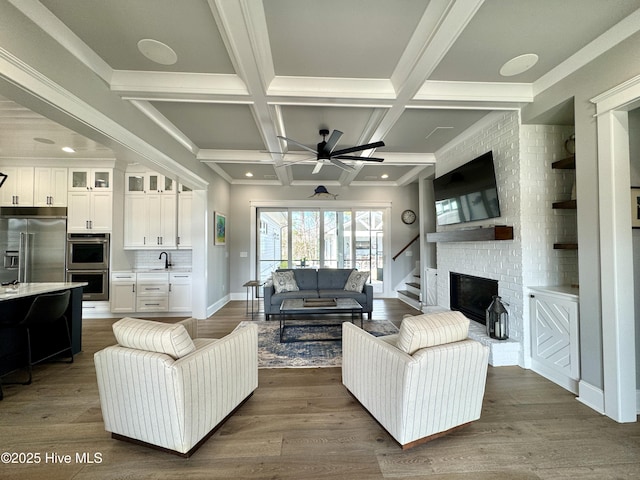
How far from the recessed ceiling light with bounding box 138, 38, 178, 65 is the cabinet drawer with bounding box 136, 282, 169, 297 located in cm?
365

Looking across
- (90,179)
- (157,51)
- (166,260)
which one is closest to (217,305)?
(166,260)

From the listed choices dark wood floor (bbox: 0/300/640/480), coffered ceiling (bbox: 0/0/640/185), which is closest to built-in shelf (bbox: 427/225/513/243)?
coffered ceiling (bbox: 0/0/640/185)

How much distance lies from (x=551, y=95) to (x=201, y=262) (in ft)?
16.5

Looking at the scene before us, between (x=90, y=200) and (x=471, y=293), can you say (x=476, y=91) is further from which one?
(x=90, y=200)

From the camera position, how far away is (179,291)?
186 inches

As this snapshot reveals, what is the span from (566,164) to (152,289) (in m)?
5.96

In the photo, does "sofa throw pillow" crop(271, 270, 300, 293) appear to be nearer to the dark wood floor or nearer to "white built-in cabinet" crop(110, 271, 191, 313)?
"white built-in cabinet" crop(110, 271, 191, 313)

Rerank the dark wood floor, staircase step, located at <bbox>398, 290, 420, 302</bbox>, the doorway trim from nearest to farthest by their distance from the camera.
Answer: the dark wood floor → the doorway trim → staircase step, located at <bbox>398, 290, 420, 302</bbox>

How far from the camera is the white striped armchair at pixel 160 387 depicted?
1.51 meters

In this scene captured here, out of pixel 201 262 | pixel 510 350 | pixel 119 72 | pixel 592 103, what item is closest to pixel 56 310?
pixel 201 262

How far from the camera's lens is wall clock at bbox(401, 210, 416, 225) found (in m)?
6.48

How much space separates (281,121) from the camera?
3186 mm

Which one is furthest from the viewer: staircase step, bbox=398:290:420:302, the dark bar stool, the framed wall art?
staircase step, bbox=398:290:420:302

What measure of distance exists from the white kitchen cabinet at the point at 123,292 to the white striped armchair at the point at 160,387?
350cm
